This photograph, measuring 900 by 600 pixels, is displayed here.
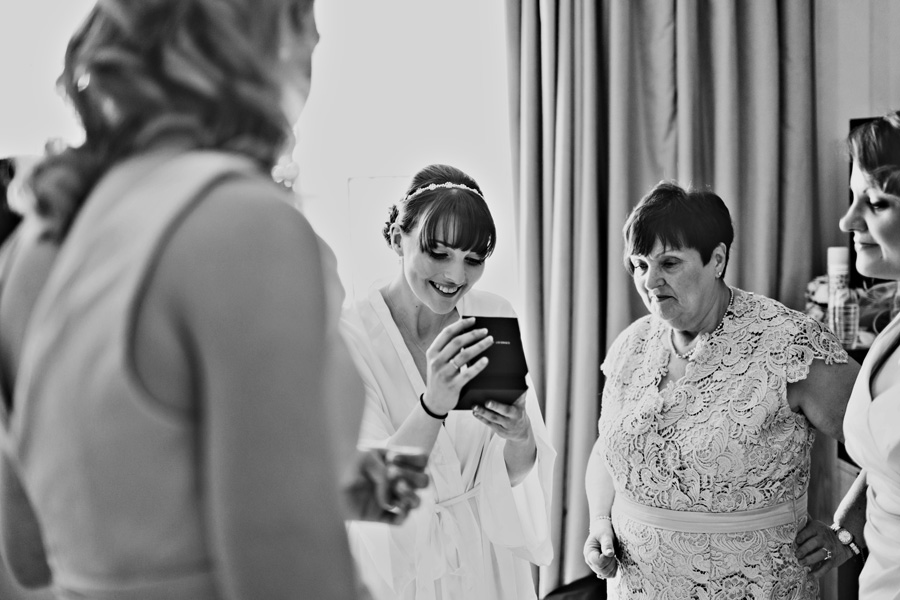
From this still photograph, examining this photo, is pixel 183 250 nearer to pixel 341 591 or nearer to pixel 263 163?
pixel 263 163

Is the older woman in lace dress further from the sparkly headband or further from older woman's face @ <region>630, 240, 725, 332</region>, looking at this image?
the sparkly headband

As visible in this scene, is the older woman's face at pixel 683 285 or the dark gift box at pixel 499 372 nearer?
the dark gift box at pixel 499 372

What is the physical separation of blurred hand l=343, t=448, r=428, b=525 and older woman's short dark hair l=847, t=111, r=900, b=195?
1239 millimetres

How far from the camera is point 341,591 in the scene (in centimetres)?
54

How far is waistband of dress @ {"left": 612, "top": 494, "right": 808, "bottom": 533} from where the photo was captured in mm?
1848

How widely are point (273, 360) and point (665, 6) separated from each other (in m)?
2.69

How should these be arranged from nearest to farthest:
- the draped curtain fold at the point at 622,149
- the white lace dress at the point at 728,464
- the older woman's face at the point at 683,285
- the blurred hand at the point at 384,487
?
the blurred hand at the point at 384,487, the white lace dress at the point at 728,464, the older woman's face at the point at 683,285, the draped curtain fold at the point at 622,149

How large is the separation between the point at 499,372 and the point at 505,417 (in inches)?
4.6

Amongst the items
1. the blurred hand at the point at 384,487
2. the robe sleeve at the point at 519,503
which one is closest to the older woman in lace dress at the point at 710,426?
the robe sleeve at the point at 519,503

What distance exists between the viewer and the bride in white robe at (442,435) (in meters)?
1.79

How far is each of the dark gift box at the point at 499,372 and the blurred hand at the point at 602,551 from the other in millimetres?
529

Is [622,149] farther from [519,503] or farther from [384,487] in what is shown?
[384,487]

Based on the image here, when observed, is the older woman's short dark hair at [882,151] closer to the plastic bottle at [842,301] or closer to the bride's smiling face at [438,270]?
the bride's smiling face at [438,270]

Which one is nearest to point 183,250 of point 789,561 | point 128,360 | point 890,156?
point 128,360
